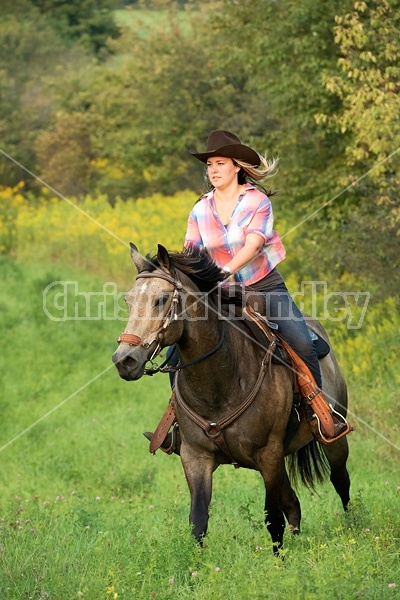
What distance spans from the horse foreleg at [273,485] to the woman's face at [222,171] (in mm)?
1844

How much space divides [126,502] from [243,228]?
12.7 ft

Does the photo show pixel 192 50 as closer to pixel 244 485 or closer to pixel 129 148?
pixel 129 148

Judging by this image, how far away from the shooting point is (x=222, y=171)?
22.4ft

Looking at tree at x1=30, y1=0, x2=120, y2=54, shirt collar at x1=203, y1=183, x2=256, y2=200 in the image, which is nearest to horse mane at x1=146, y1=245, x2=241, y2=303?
shirt collar at x1=203, y1=183, x2=256, y2=200

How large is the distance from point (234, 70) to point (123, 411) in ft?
43.4

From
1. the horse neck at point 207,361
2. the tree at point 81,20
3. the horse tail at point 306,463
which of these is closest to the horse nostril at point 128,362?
the horse neck at point 207,361

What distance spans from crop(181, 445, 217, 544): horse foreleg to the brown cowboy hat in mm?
2018

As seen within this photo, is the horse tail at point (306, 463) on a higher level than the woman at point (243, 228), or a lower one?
lower

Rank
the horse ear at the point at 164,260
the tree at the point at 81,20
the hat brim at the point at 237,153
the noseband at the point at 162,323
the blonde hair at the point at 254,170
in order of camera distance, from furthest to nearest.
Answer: the tree at the point at 81,20
the blonde hair at the point at 254,170
the hat brim at the point at 237,153
the horse ear at the point at 164,260
the noseband at the point at 162,323

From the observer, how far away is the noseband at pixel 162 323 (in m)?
5.53

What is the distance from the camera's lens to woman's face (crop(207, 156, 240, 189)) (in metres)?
6.82

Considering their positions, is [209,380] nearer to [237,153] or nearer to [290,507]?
[237,153]

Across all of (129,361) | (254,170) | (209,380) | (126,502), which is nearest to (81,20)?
(126,502)

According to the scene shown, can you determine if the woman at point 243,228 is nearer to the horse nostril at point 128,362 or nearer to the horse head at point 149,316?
the horse head at point 149,316
